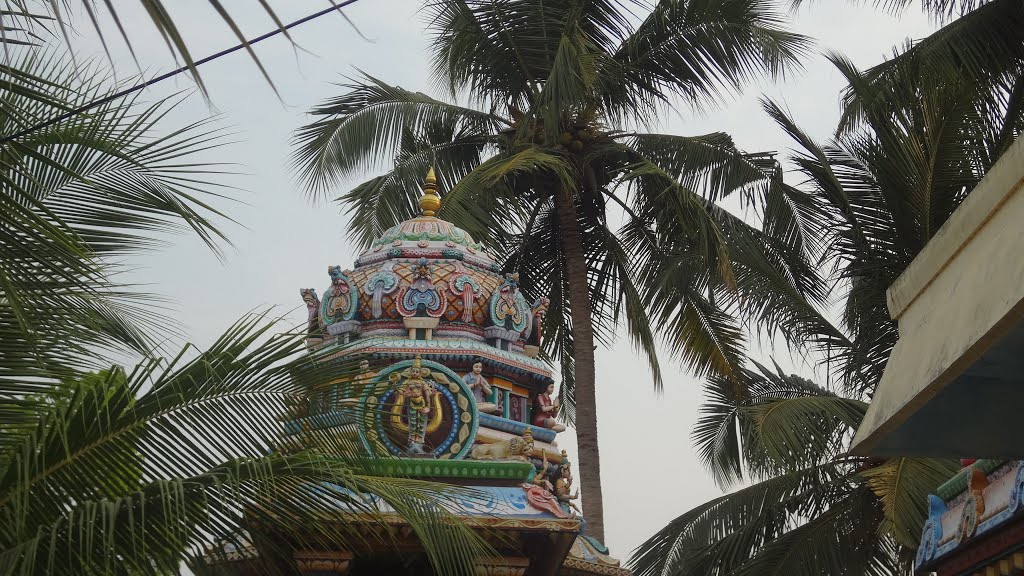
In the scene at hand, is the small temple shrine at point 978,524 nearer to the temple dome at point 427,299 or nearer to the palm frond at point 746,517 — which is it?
the temple dome at point 427,299

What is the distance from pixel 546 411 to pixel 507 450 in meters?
1.15

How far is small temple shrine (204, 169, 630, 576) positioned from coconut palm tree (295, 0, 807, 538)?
13.7 feet

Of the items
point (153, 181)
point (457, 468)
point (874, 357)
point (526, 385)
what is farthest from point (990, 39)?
point (153, 181)

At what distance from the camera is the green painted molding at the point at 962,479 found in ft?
26.3

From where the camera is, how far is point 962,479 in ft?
27.9

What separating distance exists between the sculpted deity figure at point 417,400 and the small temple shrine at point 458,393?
1 centimetres

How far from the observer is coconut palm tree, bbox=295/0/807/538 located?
55.1 feet

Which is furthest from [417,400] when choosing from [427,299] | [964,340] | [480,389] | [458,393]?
[964,340]

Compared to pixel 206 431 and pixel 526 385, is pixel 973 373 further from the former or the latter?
pixel 526 385

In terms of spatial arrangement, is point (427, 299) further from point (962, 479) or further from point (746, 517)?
point (746, 517)

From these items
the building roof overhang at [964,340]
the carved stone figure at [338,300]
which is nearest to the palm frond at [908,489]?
the carved stone figure at [338,300]

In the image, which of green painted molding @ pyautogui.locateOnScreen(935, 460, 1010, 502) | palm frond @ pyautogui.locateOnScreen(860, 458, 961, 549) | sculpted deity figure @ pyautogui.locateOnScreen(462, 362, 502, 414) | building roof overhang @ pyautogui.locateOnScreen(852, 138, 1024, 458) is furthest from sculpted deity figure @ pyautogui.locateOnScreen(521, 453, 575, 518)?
building roof overhang @ pyautogui.locateOnScreen(852, 138, 1024, 458)

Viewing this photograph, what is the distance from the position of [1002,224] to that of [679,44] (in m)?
13.9

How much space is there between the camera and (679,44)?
1750cm
